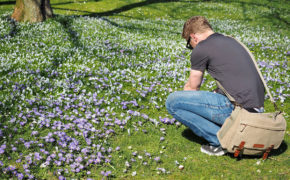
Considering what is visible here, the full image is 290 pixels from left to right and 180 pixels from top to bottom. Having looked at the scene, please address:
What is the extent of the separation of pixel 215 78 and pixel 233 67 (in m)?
0.37

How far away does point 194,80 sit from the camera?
15.4 feet

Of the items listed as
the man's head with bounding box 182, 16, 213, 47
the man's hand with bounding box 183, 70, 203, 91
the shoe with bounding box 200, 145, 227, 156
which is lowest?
the shoe with bounding box 200, 145, 227, 156

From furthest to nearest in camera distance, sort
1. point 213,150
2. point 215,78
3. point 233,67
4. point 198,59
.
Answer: point 213,150 < point 215,78 < point 198,59 < point 233,67

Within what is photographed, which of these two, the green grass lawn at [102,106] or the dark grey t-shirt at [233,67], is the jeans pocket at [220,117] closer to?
the dark grey t-shirt at [233,67]

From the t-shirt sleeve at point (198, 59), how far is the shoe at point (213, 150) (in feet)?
4.68

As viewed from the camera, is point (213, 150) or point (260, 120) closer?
point (260, 120)

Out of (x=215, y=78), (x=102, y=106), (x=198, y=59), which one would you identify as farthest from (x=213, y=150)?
(x=102, y=106)

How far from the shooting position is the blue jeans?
4.59 meters

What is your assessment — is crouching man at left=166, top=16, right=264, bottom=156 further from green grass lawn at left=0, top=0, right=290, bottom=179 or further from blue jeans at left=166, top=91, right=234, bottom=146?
green grass lawn at left=0, top=0, right=290, bottom=179

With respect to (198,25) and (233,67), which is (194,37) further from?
(233,67)

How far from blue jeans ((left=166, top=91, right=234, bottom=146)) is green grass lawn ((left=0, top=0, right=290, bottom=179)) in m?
0.54

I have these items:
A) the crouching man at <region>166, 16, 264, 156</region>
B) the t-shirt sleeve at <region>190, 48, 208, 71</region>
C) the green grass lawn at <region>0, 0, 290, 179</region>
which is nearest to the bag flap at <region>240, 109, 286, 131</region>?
the crouching man at <region>166, 16, 264, 156</region>

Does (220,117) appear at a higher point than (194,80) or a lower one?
lower

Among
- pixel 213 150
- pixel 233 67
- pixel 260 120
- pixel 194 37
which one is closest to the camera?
pixel 260 120
